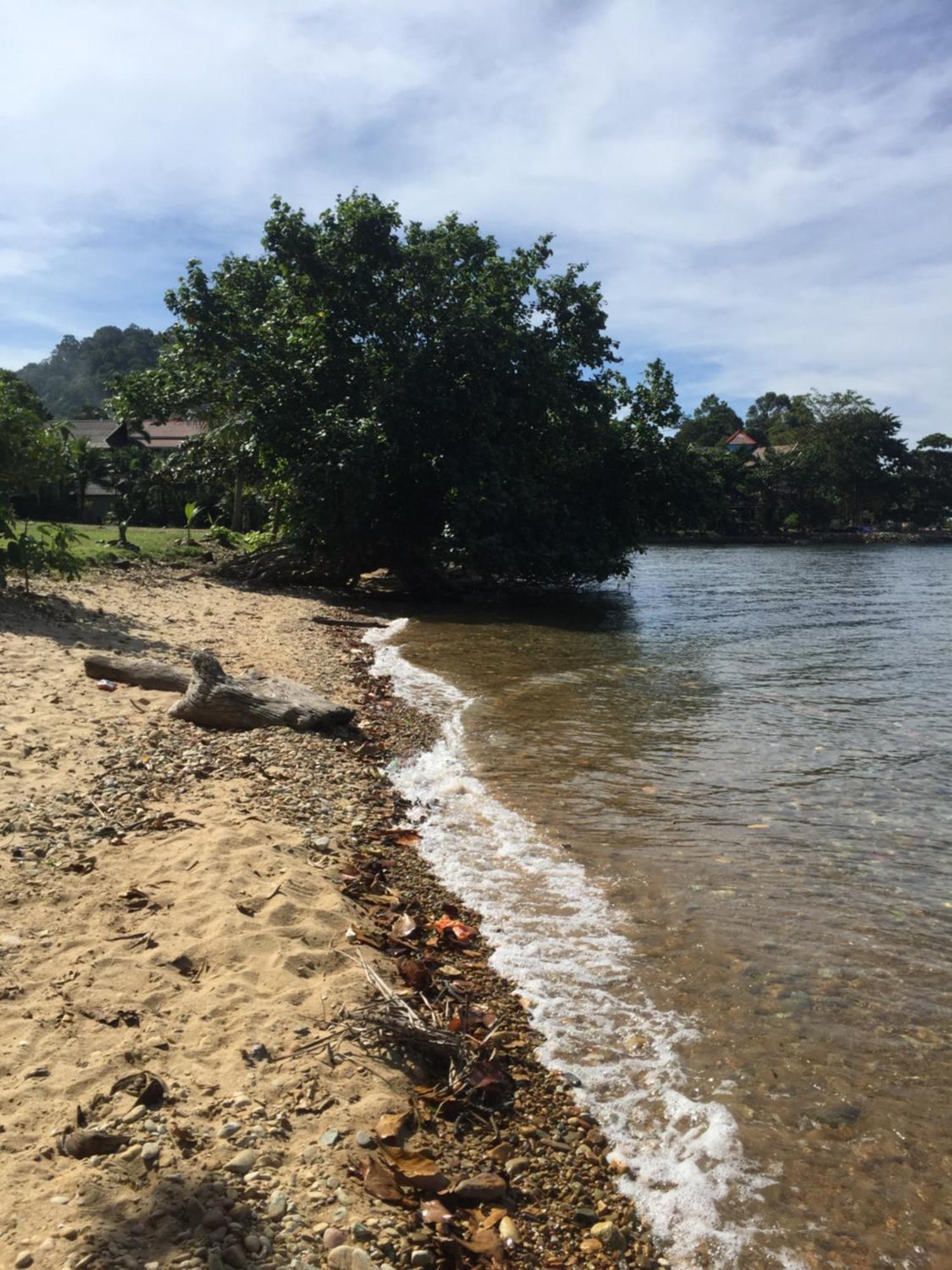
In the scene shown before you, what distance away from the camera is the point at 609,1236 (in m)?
3.30

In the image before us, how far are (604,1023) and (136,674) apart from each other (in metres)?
7.35

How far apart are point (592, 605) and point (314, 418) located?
997cm

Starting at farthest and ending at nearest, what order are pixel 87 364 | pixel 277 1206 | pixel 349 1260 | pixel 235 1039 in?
pixel 87 364, pixel 235 1039, pixel 277 1206, pixel 349 1260

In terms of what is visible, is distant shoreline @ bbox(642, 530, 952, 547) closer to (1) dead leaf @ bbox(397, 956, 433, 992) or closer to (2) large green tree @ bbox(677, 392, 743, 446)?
(2) large green tree @ bbox(677, 392, 743, 446)

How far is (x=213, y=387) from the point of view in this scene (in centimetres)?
2766

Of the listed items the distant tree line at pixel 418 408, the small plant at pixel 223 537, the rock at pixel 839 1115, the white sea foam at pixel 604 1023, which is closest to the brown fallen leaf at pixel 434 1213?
the white sea foam at pixel 604 1023

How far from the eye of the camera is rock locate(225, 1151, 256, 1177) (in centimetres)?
319

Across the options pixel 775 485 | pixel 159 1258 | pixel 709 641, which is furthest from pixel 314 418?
pixel 775 485

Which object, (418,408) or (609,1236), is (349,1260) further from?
(418,408)

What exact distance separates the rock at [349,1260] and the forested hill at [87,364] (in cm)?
13437

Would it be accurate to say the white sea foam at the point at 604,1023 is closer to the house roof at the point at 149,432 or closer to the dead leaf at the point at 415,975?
the dead leaf at the point at 415,975

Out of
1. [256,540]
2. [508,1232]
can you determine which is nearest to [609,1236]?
[508,1232]

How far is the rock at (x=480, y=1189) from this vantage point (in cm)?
333

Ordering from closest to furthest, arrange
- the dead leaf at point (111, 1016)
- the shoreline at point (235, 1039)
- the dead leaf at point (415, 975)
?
the shoreline at point (235, 1039)
the dead leaf at point (111, 1016)
the dead leaf at point (415, 975)
